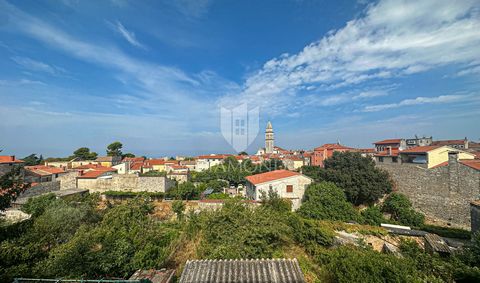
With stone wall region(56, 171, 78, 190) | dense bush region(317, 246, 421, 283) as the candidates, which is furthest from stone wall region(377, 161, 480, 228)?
stone wall region(56, 171, 78, 190)

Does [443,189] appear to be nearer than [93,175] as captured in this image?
Yes

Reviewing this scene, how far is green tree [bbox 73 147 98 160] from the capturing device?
51.5 m

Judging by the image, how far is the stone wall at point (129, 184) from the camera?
25609mm

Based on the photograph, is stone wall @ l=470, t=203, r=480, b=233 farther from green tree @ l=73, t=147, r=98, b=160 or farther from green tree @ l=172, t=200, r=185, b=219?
green tree @ l=73, t=147, r=98, b=160

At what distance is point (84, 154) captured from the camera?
52.1 metres

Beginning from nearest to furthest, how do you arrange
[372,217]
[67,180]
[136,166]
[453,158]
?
[453,158] < [372,217] < [67,180] < [136,166]

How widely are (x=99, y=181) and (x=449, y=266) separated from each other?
105 feet

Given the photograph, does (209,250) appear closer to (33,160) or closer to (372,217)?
(372,217)

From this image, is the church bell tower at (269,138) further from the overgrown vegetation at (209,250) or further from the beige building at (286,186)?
the overgrown vegetation at (209,250)

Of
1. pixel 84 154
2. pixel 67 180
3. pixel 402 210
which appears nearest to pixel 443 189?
pixel 402 210

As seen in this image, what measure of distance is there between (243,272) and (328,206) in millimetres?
16105

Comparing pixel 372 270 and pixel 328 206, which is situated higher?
pixel 372 270

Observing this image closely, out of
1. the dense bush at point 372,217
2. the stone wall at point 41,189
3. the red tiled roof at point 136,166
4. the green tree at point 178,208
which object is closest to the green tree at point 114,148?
the red tiled roof at point 136,166

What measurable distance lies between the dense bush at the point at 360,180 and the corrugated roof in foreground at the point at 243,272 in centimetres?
2085
